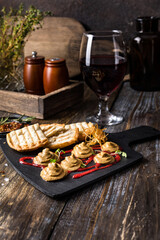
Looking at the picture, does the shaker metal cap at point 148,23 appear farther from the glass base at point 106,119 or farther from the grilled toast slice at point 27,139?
the grilled toast slice at point 27,139

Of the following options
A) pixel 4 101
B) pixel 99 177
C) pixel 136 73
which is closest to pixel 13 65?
pixel 4 101

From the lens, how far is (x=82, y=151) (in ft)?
3.36

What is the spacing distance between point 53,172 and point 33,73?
2.67 ft

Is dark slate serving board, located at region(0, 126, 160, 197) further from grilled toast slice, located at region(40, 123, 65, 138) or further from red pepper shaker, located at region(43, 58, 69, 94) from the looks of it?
red pepper shaker, located at region(43, 58, 69, 94)

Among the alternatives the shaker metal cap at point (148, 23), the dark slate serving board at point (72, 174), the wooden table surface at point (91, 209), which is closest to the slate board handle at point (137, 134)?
the dark slate serving board at point (72, 174)

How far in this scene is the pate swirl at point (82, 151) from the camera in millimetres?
1018

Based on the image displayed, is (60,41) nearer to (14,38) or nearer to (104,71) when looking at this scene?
(14,38)

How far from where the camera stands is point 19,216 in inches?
30.4

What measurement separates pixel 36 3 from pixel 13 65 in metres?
0.75

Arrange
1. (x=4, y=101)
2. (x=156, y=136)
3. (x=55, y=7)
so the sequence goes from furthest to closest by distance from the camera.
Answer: (x=55, y=7)
(x=4, y=101)
(x=156, y=136)

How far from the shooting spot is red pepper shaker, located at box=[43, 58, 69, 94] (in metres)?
1.54

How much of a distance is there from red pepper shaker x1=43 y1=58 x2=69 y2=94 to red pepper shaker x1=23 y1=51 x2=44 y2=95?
52mm

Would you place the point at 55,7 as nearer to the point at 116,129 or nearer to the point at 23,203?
the point at 116,129

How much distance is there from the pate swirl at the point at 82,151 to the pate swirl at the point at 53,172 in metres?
0.11
